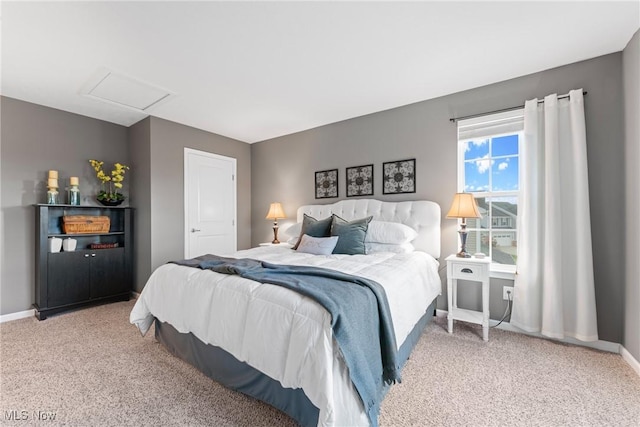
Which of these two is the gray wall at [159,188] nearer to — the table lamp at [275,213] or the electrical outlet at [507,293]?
the table lamp at [275,213]

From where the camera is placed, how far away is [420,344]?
90.2 inches

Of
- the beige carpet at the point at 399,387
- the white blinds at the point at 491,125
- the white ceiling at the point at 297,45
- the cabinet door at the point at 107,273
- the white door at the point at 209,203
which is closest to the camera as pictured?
the beige carpet at the point at 399,387

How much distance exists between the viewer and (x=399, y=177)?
10.6 ft

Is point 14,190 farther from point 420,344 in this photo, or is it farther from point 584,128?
point 584,128

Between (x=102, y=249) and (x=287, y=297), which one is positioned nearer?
(x=287, y=297)

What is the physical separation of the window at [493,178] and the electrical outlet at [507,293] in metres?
0.18

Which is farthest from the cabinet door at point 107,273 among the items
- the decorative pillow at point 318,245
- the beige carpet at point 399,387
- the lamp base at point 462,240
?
the lamp base at point 462,240

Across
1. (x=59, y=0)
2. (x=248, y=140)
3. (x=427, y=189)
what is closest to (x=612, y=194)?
(x=427, y=189)

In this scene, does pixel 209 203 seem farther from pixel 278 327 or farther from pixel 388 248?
pixel 278 327

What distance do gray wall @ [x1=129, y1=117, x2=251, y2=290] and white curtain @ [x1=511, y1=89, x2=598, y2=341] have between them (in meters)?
4.04

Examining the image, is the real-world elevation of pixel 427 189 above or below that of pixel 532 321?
above

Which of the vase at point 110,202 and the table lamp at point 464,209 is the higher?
the vase at point 110,202

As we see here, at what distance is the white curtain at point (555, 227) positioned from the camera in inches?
85.2

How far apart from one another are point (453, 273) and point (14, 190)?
4.75 meters
